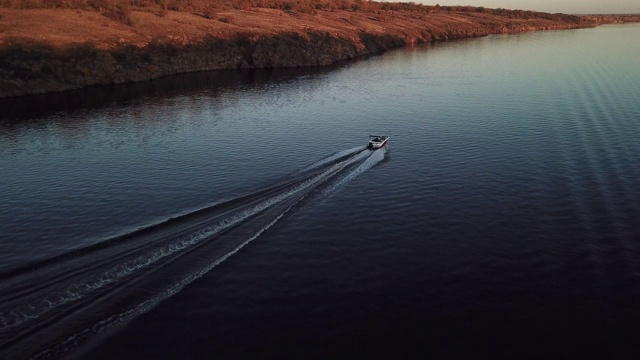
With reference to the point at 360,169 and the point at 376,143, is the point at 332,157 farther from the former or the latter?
the point at 376,143

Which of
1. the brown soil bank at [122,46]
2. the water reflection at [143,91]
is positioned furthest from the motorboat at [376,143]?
the brown soil bank at [122,46]

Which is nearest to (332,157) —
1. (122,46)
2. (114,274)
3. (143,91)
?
(114,274)


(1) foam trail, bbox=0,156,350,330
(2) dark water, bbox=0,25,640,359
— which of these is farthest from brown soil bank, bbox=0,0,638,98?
(1) foam trail, bbox=0,156,350,330

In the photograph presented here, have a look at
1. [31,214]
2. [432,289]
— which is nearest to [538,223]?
[432,289]

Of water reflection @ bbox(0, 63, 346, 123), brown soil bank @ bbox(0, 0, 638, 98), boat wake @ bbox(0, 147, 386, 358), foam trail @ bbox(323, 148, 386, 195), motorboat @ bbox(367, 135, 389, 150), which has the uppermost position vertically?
brown soil bank @ bbox(0, 0, 638, 98)

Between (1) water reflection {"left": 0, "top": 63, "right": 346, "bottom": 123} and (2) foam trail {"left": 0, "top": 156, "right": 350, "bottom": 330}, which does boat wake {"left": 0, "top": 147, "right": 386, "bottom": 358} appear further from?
(1) water reflection {"left": 0, "top": 63, "right": 346, "bottom": 123}

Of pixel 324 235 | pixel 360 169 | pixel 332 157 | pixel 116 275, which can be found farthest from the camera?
pixel 332 157
